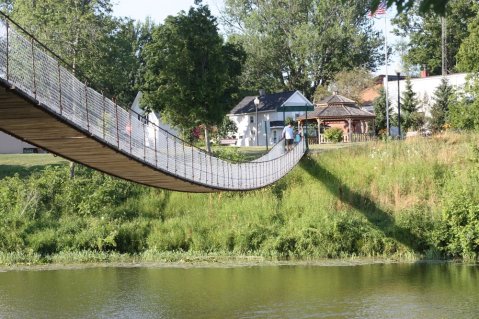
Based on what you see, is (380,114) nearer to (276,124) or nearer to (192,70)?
(276,124)

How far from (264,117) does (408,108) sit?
24.9 ft

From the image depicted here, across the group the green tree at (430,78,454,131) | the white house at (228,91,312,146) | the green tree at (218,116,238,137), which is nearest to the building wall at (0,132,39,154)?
the green tree at (218,116,238,137)

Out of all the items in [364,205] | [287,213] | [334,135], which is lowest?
[287,213]

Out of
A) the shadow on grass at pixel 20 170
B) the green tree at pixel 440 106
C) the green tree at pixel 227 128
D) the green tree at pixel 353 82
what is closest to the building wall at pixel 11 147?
the shadow on grass at pixel 20 170

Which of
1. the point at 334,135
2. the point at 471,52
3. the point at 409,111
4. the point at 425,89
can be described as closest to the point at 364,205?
the point at 471,52

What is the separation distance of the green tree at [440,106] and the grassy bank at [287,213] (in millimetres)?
12088

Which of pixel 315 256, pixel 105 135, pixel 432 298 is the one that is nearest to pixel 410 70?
pixel 315 256

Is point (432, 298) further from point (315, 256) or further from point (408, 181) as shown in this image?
point (408, 181)

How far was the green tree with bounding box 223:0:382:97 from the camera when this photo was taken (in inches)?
1548

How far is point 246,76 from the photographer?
137 feet

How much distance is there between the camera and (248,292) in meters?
11.7

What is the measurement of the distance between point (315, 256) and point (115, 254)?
3.93 meters

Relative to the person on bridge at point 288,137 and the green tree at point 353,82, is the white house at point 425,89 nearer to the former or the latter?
the green tree at point 353,82

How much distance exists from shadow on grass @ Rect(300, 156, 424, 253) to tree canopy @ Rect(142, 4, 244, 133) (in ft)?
15.9
